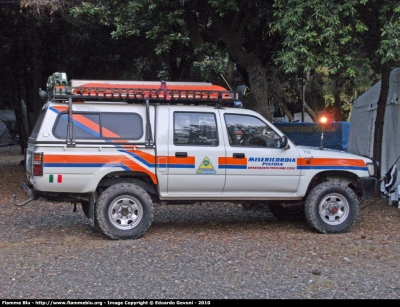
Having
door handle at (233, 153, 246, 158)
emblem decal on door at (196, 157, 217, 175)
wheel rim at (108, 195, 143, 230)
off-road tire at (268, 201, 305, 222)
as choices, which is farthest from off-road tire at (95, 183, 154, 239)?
off-road tire at (268, 201, 305, 222)

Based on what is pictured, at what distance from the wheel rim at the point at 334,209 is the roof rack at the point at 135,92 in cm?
199

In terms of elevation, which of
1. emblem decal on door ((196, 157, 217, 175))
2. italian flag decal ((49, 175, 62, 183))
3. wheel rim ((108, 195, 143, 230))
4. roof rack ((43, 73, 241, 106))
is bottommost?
wheel rim ((108, 195, 143, 230))

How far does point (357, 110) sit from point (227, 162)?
808 cm

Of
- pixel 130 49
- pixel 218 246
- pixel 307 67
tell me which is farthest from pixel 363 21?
pixel 130 49

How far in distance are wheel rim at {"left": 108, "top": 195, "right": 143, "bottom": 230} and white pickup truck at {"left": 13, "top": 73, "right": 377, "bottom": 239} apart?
0.01 metres

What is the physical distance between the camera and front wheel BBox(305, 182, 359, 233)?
30.3ft

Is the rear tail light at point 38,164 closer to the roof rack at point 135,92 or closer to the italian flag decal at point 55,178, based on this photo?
the italian flag decal at point 55,178

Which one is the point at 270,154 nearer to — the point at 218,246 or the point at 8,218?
the point at 218,246

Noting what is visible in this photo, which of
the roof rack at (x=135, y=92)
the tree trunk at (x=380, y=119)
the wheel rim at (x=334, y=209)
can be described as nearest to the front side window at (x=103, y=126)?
the roof rack at (x=135, y=92)

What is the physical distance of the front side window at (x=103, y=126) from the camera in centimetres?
863

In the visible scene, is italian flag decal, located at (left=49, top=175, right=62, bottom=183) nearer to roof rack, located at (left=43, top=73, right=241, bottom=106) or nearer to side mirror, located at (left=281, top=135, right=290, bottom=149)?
roof rack, located at (left=43, top=73, right=241, bottom=106)

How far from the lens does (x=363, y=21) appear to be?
36.3 feet

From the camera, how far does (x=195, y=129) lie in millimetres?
9062

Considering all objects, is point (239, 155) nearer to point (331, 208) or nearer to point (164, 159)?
point (164, 159)
